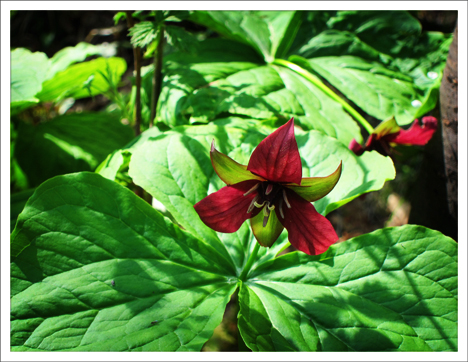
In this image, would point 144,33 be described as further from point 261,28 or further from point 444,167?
point 444,167

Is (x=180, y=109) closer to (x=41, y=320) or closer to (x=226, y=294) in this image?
(x=226, y=294)

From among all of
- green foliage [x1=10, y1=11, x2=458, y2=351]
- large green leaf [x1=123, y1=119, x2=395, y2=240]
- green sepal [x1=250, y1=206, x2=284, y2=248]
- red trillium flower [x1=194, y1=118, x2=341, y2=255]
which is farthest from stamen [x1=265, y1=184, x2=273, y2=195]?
large green leaf [x1=123, y1=119, x2=395, y2=240]

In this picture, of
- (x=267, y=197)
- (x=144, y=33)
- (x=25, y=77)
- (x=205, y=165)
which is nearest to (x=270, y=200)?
(x=267, y=197)

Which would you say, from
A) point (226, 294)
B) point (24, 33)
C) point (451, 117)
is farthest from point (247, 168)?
point (24, 33)

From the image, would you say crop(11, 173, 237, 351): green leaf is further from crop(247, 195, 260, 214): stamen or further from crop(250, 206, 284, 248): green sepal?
crop(247, 195, 260, 214): stamen

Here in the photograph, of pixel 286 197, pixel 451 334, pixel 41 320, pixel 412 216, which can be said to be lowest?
pixel 412 216

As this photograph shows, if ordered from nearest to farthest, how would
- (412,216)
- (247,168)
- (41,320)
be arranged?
(247,168) < (41,320) < (412,216)

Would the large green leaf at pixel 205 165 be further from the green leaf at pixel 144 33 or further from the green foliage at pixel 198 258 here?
the green leaf at pixel 144 33

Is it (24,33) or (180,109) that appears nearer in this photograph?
(180,109)

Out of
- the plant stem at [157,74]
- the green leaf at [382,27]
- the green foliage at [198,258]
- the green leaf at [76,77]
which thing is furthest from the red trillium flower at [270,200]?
the green leaf at [382,27]
